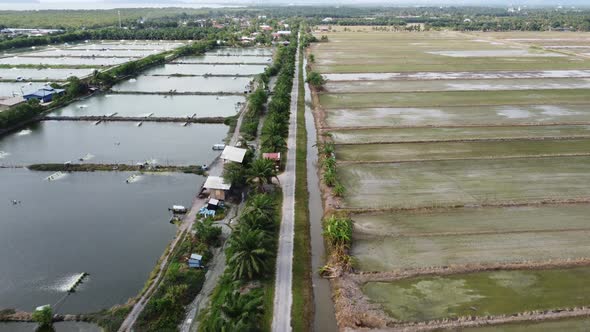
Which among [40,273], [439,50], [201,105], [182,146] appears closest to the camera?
[40,273]

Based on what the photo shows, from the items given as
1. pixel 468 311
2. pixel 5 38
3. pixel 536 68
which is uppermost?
pixel 5 38

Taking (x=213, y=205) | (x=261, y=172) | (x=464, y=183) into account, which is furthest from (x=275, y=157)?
(x=464, y=183)

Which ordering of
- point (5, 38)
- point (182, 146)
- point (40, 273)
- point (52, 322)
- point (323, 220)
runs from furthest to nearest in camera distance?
1. point (5, 38)
2. point (182, 146)
3. point (323, 220)
4. point (40, 273)
5. point (52, 322)

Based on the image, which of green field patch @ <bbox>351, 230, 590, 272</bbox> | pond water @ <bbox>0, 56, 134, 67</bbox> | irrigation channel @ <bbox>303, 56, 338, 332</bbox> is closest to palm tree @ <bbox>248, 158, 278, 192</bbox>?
irrigation channel @ <bbox>303, 56, 338, 332</bbox>

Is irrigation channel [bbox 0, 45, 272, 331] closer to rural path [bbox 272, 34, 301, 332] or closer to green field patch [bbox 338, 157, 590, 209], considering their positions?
rural path [bbox 272, 34, 301, 332]

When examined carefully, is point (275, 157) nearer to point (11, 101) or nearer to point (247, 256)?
point (247, 256)

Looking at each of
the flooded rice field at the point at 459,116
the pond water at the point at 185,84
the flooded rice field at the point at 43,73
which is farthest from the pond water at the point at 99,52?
the flooded rice field at the point at 459,116

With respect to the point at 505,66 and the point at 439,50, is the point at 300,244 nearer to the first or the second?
the point at 505,66

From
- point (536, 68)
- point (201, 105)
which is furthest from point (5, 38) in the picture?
point (536, 68)
